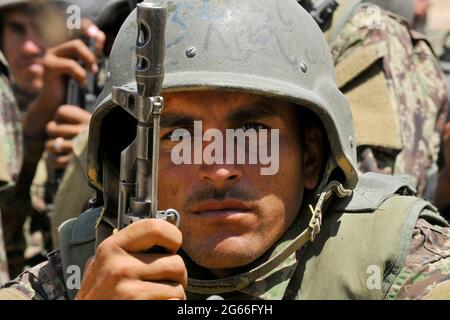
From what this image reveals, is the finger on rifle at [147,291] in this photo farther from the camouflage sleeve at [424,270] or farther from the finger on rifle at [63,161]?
the finger on rifle at [63,161]

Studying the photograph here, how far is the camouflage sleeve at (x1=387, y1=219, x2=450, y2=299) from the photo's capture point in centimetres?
406

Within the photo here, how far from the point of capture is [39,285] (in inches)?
176

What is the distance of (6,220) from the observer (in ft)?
25.3

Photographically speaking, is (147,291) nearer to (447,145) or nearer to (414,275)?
(414,275)

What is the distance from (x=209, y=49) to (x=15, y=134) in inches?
119

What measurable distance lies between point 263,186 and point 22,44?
4.46m

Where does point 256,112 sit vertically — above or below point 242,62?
below

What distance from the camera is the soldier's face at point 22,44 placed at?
8281 mm

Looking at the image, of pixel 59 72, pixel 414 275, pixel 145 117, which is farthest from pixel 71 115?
pixel 145 117

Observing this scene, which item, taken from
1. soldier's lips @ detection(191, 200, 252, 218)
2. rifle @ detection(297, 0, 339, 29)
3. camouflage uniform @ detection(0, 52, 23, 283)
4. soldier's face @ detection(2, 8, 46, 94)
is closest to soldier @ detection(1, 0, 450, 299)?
soldier's lips @ detection(191, 200, 252, 218)

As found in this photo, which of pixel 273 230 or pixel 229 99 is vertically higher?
pixel 229 99

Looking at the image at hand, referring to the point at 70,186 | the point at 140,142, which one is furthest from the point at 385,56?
the point at 140,142

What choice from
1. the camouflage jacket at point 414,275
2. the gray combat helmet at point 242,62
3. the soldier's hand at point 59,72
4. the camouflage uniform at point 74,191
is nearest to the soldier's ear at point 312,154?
the gray combat helmet at point 242,62

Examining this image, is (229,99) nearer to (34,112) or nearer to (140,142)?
(140,142)
